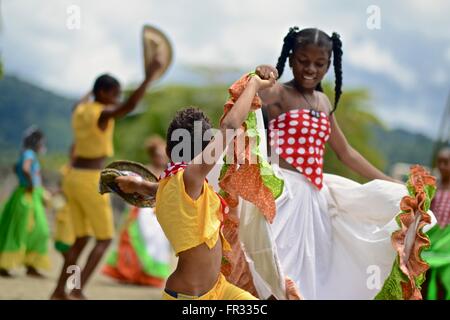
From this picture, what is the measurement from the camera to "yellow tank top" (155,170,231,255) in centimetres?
380

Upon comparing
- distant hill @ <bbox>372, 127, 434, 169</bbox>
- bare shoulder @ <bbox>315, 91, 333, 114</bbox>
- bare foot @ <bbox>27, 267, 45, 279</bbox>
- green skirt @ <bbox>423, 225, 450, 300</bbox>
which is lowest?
distant hill @ <bbox>372, 127, 434, 169</bbox>

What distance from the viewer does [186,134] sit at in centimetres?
398

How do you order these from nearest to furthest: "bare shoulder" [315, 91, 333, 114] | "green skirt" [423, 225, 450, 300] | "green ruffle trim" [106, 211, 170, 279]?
1. "bare shoulder" [315, 91, 333, 114]
2. "green skirt" [423, 225, 450, 300]
3. "green ruffle trim" [106, 211, 170, 279]

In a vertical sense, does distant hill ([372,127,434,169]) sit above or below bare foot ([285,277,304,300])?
below

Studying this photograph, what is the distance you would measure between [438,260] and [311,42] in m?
2.01

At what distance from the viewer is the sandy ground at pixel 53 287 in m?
7.41

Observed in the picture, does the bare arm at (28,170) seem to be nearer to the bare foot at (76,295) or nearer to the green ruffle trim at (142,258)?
the green ruffle trim at (142,258)

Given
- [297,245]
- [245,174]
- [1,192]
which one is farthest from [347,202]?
[1,192]

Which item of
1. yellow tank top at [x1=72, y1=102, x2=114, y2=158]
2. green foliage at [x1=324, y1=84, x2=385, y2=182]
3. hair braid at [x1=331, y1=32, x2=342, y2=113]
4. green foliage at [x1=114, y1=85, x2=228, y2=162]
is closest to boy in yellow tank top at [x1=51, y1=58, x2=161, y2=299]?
yellow tank top at [x1=72, y1=102, x2=114, y2=158]

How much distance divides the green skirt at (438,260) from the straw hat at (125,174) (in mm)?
2378

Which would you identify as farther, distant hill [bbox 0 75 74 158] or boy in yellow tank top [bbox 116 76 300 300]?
distant hill [bbox 0 75 74 158]

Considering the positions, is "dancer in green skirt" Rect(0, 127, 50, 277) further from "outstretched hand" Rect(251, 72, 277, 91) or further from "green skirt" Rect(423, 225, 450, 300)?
"outstretched hand" Rect(251, 72, 277, 91)

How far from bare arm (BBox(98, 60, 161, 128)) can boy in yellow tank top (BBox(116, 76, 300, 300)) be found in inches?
114

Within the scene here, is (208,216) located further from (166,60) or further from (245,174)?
(166,60)
